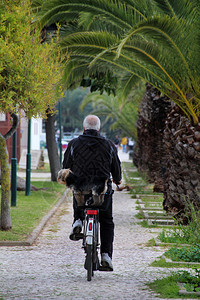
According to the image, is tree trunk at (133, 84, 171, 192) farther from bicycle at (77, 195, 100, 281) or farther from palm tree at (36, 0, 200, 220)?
bicycle at (77, 195, 100, 281)

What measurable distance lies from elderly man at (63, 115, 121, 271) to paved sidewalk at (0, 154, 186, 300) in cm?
39

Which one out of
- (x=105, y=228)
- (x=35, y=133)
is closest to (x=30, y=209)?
(x=105, y=228)

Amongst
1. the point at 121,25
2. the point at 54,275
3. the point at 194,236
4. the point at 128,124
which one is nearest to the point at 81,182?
the point at 54,275

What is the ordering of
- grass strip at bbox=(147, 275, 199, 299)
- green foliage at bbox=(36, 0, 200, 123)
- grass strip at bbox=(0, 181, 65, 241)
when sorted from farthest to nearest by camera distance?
green foliage at bbox=(36, 0, 200, 123)
grass strip at bbox=(0, 181, 65, 241)
grass strip at bbox=(147, 275, 199, 299)

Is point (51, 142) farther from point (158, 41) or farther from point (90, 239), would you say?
point (90, 239)

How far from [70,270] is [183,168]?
482 cm

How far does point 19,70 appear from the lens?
9.37 metres

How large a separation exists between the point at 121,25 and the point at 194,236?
4.44 metres

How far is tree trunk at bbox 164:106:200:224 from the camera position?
11.1 metres

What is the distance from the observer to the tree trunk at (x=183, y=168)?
36.3 ft

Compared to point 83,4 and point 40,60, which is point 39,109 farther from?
point 83,4

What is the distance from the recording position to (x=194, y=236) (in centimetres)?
873

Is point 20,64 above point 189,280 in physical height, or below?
above

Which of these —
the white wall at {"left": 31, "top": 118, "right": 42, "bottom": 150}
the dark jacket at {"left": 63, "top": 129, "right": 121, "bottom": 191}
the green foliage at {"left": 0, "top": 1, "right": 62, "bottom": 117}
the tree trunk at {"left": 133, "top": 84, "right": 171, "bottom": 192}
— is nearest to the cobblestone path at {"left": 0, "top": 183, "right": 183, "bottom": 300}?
the dark jacket at {"left": 63, "top": 129, "right": 121, "bottom": 191}
